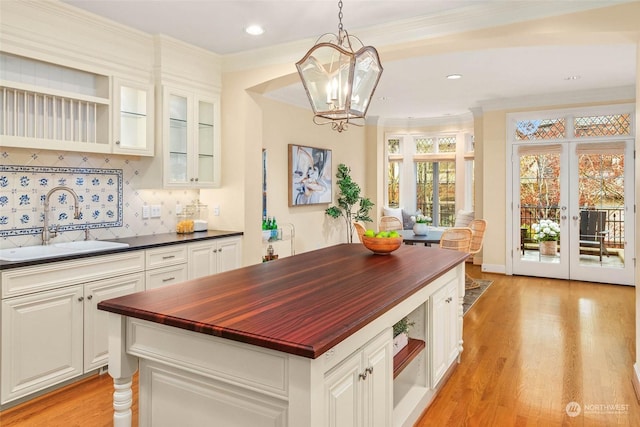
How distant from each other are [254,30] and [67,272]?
7.79 ft

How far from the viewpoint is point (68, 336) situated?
2.90 metres

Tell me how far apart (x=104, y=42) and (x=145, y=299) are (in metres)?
2.57

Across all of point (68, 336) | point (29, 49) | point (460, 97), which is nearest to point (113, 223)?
point (68, 336)

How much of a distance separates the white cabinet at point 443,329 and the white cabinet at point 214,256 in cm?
215

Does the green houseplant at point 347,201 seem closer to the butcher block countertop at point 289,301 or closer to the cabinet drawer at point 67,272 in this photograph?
the cabinet drawer at point 67,272

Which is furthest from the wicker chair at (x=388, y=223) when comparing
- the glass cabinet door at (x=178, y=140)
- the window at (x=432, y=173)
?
the glass cabinet door at (x=178, y=140)

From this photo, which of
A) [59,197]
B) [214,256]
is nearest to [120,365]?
[59,197]

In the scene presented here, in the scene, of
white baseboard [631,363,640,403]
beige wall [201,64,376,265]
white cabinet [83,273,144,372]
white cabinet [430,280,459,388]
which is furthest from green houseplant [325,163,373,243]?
white baseboard [631,363,640,403]

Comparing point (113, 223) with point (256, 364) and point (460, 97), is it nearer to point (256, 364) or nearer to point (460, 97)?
point (256, 364)

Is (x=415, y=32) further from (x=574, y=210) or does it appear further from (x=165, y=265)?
(x=574, y=210)

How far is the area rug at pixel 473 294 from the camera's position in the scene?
495 centimetres

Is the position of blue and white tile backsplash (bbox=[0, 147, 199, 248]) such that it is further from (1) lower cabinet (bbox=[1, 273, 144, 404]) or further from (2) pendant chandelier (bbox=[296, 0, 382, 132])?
(2) pendant chandelier (bbox=[296, 0, 382, 132])

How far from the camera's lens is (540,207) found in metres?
6.48

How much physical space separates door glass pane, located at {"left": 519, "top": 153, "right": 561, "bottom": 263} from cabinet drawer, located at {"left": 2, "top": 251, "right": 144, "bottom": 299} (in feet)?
18.1
